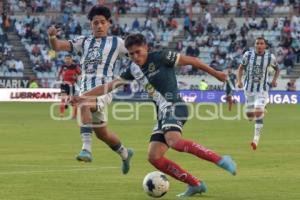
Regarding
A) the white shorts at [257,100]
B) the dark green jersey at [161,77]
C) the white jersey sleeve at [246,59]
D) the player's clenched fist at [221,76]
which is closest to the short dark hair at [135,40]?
the dark green jersey at [161,77]

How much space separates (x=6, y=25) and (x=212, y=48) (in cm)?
1331

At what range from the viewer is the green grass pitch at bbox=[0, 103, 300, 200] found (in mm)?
12227

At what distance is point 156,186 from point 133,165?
189 inches

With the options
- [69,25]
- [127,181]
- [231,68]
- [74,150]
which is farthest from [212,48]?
[127,181]

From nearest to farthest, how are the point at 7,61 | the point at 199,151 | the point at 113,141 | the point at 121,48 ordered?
the point at 199,151 → the point at 113,141 → the point at 121,48 → the point at 7,61

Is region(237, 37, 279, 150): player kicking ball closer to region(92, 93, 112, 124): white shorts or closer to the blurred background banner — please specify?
region(92, 93, 112, 124): white shorts

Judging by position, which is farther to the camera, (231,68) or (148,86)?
(231,68)

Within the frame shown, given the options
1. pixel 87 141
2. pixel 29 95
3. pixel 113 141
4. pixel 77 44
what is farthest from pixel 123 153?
pixel 29 95

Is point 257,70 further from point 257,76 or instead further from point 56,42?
point 56,42

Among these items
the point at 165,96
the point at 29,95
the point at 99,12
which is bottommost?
the point at 29,95

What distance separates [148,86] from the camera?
39.7 ft

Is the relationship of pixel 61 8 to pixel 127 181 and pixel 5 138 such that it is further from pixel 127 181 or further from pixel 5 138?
pixel 127 181

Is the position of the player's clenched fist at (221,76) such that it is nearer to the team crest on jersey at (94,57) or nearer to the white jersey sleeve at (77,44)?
the team crest on jersey at (94,57)

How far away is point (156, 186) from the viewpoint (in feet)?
38.2
